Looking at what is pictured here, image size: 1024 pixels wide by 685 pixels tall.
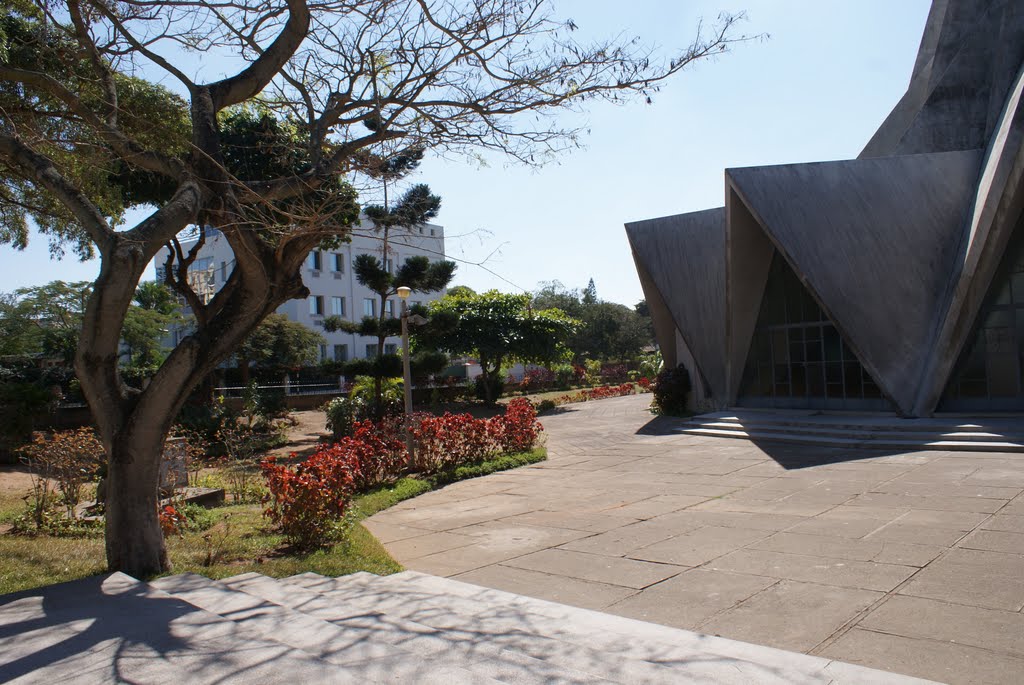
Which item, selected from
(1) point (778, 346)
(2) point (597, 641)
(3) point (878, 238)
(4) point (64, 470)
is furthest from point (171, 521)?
(1) point (778, 346)

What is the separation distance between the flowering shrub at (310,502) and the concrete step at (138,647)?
232 cm

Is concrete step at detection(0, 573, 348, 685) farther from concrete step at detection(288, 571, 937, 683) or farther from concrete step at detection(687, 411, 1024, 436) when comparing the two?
concrete step at detection(687, 411, 1024, 436)

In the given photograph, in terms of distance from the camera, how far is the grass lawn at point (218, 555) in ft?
20.9

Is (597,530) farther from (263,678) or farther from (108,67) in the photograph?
(108,67)

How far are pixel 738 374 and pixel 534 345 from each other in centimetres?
891

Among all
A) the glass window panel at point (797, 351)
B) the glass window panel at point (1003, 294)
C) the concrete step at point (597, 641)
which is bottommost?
the concrete step at point (597, 641)

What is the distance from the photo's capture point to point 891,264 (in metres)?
14.9

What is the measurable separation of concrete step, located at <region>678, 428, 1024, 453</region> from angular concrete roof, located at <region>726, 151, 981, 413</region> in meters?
1.69

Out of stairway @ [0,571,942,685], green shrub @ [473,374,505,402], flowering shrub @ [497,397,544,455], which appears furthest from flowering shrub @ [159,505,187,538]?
green shrub @ [473,374,505,402]

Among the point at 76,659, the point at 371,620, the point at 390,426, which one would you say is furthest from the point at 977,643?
the point at 390,426

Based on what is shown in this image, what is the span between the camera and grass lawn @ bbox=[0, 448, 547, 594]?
6.36 m

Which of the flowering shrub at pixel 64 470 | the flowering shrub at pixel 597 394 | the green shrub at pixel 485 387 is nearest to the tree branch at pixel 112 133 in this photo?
the flowering shrub at pixel 64 470

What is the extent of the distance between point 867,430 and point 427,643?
38.4 ft

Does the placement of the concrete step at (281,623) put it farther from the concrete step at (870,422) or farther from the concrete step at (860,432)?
the concrete step at (870,422)
